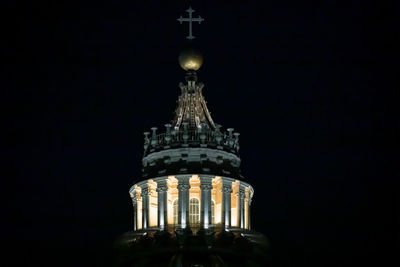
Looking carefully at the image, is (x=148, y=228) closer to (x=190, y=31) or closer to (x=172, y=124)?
(x=172, y=124)

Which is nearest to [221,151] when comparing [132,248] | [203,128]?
[203,128]

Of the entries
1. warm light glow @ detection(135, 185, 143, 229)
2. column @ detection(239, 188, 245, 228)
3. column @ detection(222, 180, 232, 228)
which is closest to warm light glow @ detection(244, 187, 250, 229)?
column @ detection(239, 188, 245, 228)

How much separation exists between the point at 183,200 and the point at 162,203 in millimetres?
1676

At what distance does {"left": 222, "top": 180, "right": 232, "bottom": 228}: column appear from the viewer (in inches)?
4118

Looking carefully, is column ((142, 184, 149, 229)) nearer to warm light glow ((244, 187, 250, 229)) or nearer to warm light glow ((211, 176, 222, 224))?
warm light glow ((211, 176, 222, 224))

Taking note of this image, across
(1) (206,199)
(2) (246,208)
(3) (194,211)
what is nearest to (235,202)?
(2) (246,208)

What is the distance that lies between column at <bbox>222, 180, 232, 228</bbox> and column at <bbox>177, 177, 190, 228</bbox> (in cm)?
283

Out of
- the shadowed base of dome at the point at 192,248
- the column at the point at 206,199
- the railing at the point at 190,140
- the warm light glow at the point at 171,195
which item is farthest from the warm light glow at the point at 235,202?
the warm light glow at the point at 171,195

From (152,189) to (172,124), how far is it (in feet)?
20.9

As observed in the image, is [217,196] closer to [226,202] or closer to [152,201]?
[226,202]

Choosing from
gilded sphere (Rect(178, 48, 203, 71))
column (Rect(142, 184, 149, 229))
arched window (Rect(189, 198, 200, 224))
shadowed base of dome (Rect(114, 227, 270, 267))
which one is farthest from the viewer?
gilded sphere (Rect(178, 48, 203, 71))

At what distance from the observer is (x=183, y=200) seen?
105 meters

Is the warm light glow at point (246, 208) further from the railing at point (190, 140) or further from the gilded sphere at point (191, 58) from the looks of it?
the gilded sphere at point (191, 58)

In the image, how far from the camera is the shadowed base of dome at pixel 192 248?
102 meters
